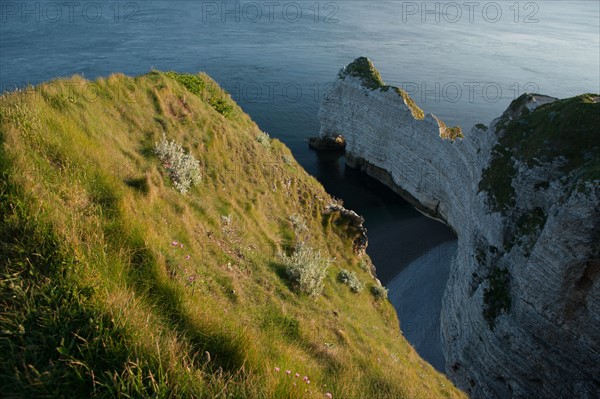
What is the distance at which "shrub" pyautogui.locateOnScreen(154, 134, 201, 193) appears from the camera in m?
14.9

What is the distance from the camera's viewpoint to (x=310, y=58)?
87.1 metres

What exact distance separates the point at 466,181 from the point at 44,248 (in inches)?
1371

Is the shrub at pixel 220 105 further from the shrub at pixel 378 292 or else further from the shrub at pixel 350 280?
the shrub at pixel 378 292

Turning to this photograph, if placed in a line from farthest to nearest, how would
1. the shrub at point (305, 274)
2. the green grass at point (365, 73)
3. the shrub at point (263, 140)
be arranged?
the green grass at point (365, 73) → the shrub at point (263, 140) → the shrub at point (305, 274)

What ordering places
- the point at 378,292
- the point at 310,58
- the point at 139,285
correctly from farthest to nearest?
the point at 310,58, the point at 378,292, the point at 139,285

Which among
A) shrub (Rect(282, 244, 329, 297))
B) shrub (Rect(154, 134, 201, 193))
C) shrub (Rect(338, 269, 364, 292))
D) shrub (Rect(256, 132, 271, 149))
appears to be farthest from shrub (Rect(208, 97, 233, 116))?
shrub (Rect(282, 244, 329, 297))

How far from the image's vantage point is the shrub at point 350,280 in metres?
18.8

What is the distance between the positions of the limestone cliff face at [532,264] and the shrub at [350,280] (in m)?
8.05

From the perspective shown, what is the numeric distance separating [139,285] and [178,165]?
912 cm

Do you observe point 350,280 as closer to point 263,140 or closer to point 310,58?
point 263,140

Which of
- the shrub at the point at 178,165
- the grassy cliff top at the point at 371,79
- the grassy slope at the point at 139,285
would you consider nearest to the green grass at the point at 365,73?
the grassy cliff top at the point at 371,79

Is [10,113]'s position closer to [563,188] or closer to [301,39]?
[563,188]

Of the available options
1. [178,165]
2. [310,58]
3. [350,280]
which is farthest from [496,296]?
[310,58]

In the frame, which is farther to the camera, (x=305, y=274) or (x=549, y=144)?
(x=549, y=144)
